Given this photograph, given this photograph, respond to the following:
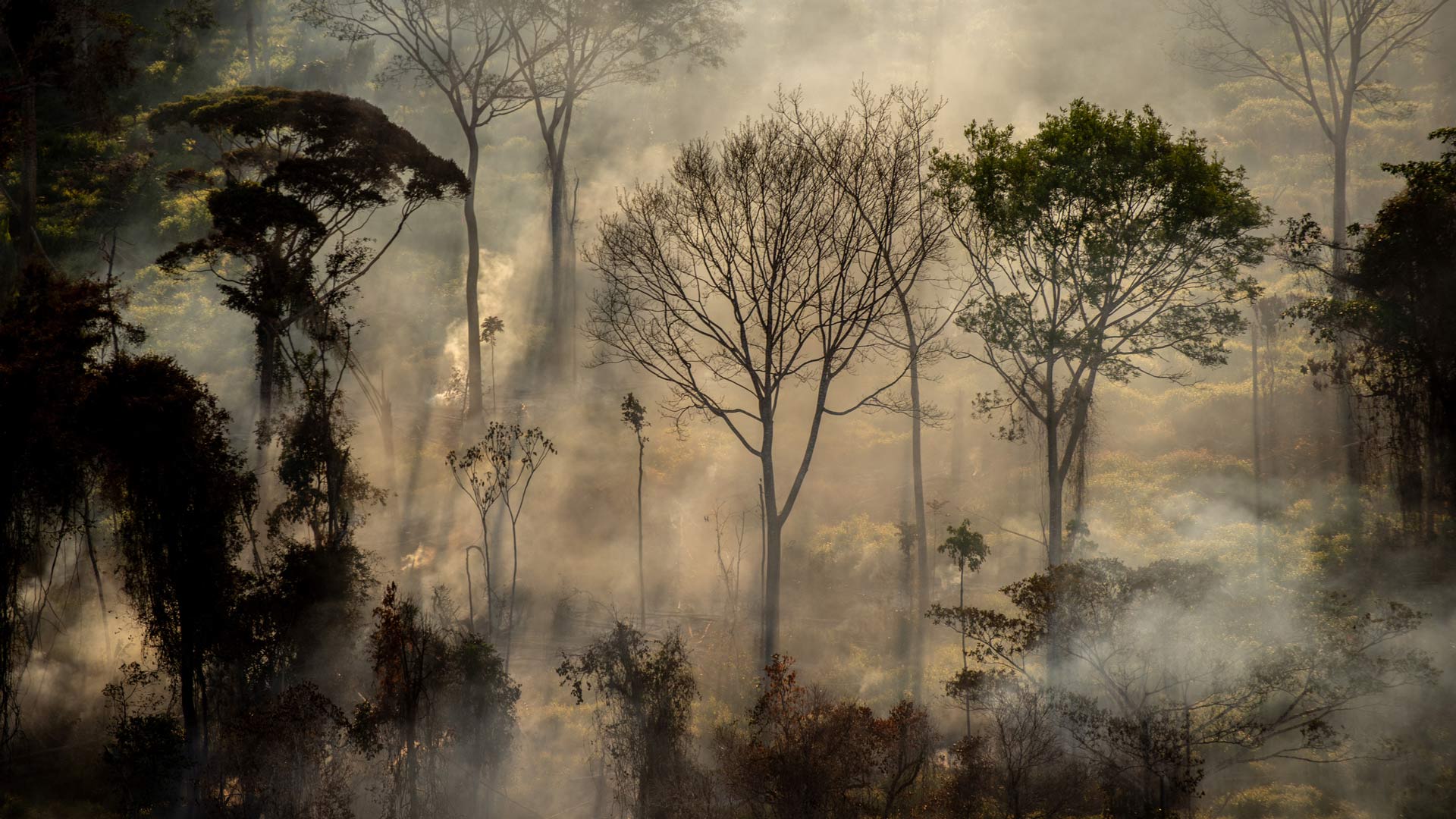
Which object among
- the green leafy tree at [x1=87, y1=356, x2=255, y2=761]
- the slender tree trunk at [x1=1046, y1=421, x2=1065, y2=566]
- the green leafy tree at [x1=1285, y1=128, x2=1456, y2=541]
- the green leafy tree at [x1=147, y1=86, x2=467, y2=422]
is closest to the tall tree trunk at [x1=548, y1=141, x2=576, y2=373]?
the green leafy tree at [x1=147, y1=86, x2=467, y2=422]

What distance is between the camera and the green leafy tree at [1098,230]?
60.3 ft

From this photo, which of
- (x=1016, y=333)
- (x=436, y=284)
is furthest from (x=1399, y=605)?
(x=436, y=284)

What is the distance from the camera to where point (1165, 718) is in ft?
50.3

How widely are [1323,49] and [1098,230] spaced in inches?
869

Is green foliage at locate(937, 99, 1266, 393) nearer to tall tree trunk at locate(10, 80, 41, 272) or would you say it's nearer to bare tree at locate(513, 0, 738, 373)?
bare tree at locate(513, 0, 738, 373)

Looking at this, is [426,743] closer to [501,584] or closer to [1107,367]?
[501,584]

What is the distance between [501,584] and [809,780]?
11.4 m

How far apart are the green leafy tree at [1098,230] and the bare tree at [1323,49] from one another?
13.1m

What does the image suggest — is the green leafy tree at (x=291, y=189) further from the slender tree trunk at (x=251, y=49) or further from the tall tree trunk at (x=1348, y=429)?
the slender tree trunk at (x=251, y=49)

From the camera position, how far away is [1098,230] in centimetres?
1888

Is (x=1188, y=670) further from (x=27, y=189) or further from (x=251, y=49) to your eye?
(x=251, y=49)

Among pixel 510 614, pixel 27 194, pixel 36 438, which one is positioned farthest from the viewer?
pixel 510 614

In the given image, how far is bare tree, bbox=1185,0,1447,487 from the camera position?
31.7 m

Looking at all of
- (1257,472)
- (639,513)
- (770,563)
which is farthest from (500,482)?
(1257,472)
